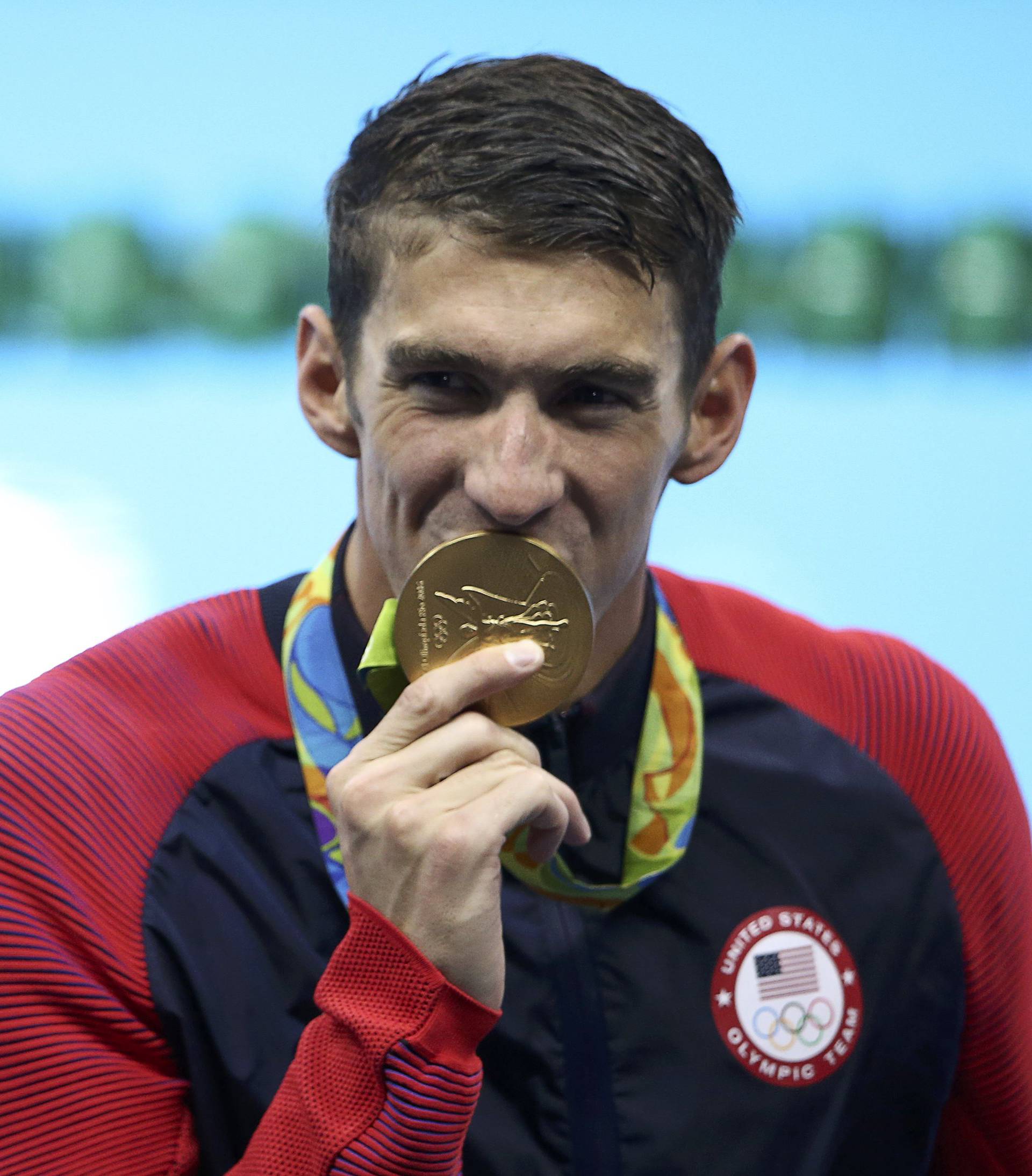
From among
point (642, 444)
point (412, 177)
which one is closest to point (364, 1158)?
point (642, 444)

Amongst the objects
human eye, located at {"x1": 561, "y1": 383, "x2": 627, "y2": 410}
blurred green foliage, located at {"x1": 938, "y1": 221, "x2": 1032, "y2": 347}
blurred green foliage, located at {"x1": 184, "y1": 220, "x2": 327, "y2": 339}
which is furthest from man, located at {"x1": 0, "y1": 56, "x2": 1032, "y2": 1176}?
blurred green foliage, located at {"x1": 938, "y1": 221, "x2": 1032, "y2": 347}

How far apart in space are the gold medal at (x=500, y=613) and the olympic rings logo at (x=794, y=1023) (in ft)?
1.51

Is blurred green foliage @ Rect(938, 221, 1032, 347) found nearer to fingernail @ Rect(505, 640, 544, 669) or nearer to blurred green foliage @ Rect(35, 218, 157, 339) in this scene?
blurred green foliage @ Rect(35, 218, 157, 339)

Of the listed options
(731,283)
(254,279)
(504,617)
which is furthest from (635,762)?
(254,279)

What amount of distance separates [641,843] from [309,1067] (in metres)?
0.46

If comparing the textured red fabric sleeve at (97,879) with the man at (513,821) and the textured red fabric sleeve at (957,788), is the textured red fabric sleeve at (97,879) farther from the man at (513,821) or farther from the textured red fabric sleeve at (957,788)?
the textured red fabric sleeve at (957,788)

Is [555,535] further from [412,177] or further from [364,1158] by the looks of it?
[364,1158]

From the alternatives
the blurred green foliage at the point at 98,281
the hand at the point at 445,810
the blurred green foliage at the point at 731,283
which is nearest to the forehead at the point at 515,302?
the hand at the point at 445,810

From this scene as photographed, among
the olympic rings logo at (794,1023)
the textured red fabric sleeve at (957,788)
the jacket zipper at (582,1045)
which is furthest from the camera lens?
the textured red fabric sleeve at (957,788)

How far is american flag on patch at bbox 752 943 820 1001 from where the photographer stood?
1664 millimetres

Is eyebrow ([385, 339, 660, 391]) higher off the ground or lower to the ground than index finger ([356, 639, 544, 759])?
higher

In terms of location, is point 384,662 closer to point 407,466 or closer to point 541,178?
point 407,466

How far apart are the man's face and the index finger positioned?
0.14 meters

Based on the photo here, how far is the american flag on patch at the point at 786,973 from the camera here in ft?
5.46
